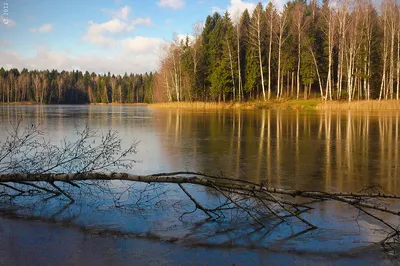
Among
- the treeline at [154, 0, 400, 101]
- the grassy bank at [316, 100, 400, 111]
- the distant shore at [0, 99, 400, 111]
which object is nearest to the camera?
the grassy bank at [316, 100, 400, 111]

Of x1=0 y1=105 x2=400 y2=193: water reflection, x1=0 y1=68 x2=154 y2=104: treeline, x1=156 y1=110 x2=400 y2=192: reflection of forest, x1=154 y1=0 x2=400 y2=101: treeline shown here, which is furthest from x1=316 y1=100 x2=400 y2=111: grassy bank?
x1=0 y1=68 x2=154 y2=104: treeline

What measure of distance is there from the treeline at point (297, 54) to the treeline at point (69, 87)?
69.6 metres

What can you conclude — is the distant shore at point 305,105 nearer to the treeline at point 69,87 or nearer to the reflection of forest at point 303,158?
the reflection of forest at point 303,158

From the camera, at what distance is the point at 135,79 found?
16550 centimetres

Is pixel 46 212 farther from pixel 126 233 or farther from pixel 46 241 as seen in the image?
pixel 126 233

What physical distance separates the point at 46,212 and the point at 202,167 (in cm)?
424

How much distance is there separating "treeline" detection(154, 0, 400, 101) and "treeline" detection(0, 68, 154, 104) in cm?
6956

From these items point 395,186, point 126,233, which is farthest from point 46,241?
point 395,186

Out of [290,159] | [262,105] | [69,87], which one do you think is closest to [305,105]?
[262,105]

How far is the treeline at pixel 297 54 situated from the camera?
45594 mm

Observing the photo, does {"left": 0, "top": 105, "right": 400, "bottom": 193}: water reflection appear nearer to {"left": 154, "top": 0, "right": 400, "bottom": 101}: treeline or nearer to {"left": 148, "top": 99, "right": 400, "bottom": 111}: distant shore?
{"left": 148, "top": 99, "right": 400, "bottom": 111}: distant shore

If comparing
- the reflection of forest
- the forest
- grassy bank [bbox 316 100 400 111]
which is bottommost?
the reflection of forest

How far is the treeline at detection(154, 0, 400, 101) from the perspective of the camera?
150ft

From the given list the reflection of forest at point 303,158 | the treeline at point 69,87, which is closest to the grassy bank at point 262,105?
the reflection of forest at point 303,158
